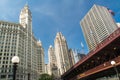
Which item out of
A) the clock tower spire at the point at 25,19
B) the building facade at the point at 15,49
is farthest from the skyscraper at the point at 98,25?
the building facade at the point at 15,49

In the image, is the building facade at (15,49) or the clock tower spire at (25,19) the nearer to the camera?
the building facade at (15,49)

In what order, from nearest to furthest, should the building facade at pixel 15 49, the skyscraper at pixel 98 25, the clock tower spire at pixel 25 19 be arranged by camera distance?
1. the building facade at pixel 15 49
2. the clock tower spire at pixel 25 19
3. the skyscraper at pixel 98 25

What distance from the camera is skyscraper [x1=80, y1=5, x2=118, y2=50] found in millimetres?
147600

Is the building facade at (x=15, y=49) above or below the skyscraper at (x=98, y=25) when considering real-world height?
below

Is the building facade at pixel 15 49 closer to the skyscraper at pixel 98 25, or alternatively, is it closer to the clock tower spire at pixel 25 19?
the clock tower spire at pixel 25 19

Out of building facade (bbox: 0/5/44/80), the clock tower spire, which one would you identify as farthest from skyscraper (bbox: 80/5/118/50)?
building facade (bbox: 0/5/44/80)

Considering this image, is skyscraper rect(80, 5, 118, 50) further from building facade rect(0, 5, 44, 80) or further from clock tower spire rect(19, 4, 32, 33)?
building facade rect(0, 5, 44, 80)

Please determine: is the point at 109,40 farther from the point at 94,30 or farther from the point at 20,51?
the point at 94,30

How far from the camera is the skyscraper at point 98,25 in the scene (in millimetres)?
147600

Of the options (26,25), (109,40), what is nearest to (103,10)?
(26,25)

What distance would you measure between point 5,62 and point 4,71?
20.4 feet

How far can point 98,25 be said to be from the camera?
526 ft

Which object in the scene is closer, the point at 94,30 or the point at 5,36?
the point at 5,36

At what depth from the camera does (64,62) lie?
19725 cm
